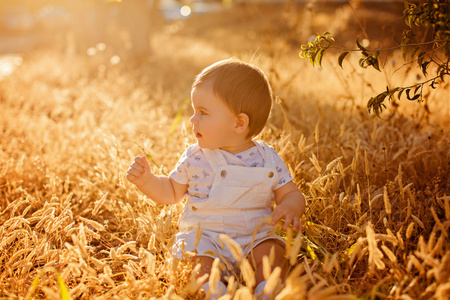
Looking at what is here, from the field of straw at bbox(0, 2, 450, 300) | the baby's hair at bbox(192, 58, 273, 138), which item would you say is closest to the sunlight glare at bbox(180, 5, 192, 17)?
the field of straw at bbox(0, 2, 450, 300)

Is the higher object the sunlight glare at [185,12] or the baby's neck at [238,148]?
the sunlight glare at [185,12]

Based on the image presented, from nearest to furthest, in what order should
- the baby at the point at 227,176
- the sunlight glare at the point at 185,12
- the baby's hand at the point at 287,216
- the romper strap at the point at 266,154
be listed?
1. the baby's hand at the point at 287,216
2. the baby at the point at 227,176
3. the romper strap at the point at 266,154
4. the sunlight glare at the point at 185,12

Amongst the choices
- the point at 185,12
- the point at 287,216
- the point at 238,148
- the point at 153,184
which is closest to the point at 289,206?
the point at 287,216

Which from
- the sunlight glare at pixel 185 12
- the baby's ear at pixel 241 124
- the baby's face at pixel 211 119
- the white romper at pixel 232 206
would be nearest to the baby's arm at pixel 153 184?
the white romper at pixel 232 206

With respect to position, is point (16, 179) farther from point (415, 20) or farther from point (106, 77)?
point (106, 77)

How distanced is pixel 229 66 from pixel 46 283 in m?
1.37

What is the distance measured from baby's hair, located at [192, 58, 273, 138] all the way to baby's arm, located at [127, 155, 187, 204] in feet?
1.62

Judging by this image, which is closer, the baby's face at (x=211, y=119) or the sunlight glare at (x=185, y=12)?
the baby's face at (x=211, y=119)

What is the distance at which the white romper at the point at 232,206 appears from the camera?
222 cm

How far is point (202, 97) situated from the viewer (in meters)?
2.25

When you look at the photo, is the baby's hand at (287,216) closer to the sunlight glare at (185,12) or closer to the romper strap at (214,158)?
the romper strap at (214,158)

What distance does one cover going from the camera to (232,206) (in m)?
2.25

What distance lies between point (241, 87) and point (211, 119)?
0.73 feet

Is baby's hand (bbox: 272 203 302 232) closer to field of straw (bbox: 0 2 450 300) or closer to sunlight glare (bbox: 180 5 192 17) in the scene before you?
field of straw (bbox: 0 2 450 300)
